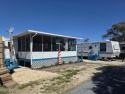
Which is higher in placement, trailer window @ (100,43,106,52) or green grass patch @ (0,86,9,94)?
trailer window @ (100,43,106,52)

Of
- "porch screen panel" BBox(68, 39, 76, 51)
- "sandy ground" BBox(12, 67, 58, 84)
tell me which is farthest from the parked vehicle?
"sandy ground" BBox(12, 67, 58, 84)

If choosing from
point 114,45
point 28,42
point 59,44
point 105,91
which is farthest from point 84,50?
point 105,91

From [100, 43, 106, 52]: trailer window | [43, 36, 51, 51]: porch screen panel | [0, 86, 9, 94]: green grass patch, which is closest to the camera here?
[0, 86, 9, 94]: green grass patch

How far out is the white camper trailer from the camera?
1772 cm

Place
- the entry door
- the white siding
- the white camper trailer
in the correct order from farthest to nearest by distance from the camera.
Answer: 1. the entry door
2. the white camper trailer
3. the white siding

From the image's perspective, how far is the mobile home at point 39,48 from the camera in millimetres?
11283

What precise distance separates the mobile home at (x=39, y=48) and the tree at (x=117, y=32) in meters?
18.4

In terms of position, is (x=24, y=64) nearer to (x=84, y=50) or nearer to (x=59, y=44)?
(x=59, y=44)

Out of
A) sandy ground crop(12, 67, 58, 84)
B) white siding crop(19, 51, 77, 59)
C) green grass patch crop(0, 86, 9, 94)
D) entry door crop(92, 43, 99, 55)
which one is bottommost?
green grass patch crop(0, 86, 9, 94)

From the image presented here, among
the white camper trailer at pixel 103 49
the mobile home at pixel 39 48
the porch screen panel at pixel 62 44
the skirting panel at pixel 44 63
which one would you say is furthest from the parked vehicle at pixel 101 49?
the skirting panel at pixel 44 63

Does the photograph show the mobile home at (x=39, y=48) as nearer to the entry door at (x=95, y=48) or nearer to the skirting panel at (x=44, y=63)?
the skirting panel at (x=44, y=63)

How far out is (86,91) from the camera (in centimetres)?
531

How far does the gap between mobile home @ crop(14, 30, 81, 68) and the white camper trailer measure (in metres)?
5.90

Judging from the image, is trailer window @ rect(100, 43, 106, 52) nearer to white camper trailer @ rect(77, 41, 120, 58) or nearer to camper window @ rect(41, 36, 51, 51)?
white camper trailer @ rect(77, 41, 120, 58)
